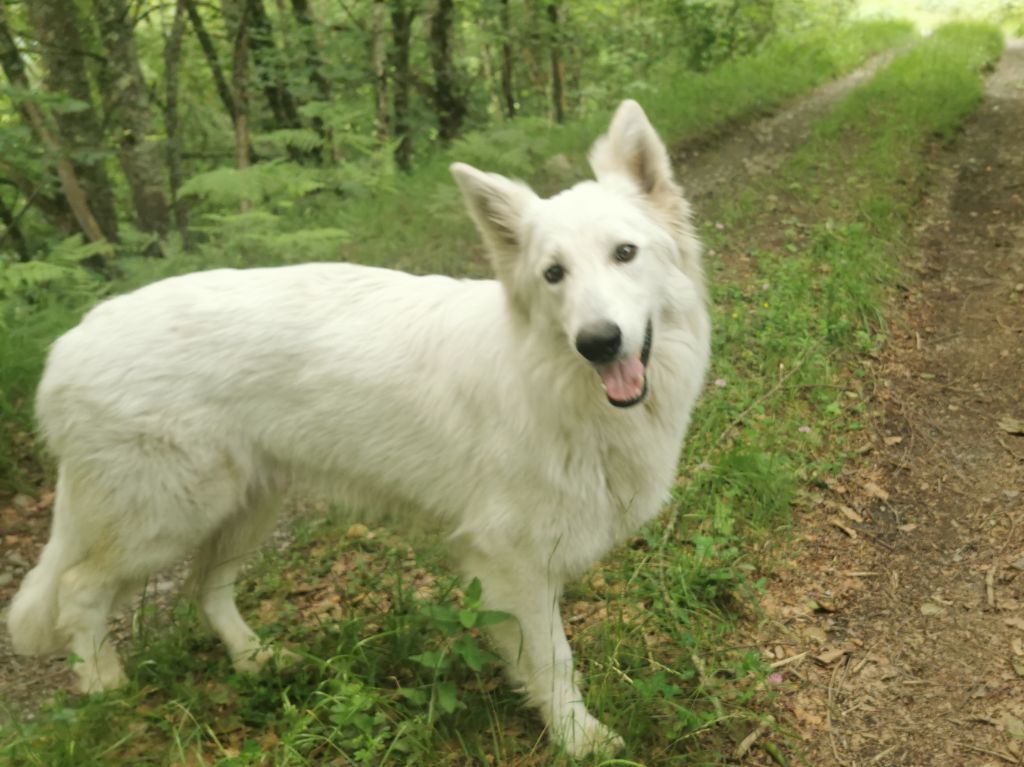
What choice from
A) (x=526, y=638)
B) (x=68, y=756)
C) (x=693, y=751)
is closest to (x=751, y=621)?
(x=693, y=751)

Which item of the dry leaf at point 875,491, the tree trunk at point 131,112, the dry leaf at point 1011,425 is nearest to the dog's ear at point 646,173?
the dry leaf at point 875,491

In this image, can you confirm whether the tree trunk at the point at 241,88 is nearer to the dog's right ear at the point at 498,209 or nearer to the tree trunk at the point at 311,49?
the tree trunk at the point at 311,49

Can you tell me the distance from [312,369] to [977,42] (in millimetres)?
14642

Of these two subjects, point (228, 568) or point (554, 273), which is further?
point (228, 568)

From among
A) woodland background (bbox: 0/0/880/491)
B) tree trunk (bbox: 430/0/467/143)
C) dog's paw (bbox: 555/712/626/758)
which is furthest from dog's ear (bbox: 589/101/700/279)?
tree trunk (bbox: 430/0/467/143)

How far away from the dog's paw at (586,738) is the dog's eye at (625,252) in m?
1.62

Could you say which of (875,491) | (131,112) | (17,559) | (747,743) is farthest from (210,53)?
(747,743)

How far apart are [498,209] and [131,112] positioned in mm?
5828

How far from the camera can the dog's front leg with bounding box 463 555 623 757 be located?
2.87m

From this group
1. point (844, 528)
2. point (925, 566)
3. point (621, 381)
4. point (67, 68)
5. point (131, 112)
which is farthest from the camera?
point (131, 112)

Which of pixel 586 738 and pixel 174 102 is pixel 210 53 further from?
pixel 586 738

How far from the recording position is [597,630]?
3.29 metres

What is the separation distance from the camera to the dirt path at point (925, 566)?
3035 millimetres

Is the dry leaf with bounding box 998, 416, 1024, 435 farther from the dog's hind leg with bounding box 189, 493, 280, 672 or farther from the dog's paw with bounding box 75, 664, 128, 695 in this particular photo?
the dog's paw with bounding box 75, 664, 128, 695
